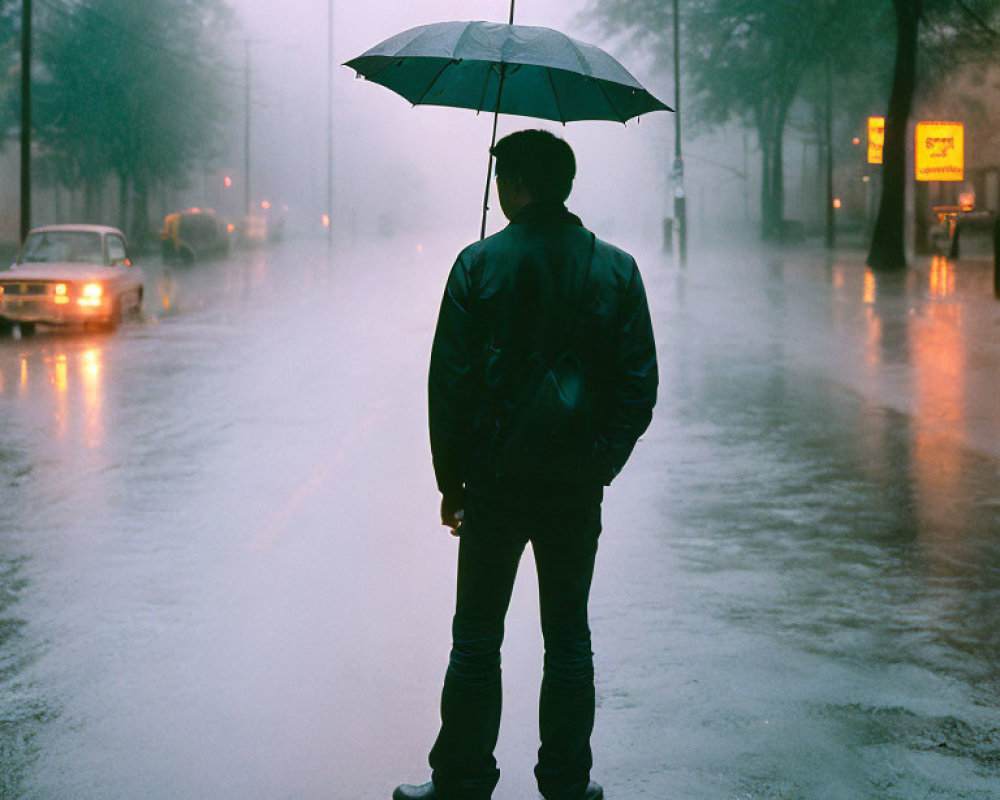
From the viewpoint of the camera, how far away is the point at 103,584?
7199 mm

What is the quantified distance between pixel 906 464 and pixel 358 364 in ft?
26.6

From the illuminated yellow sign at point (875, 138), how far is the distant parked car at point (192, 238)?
80.4ft

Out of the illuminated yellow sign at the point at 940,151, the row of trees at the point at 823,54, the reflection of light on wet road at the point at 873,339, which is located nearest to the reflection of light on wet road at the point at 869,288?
the row of trees at the point at 823,54

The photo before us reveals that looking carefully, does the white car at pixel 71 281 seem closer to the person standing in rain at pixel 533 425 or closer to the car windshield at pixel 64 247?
the car windshield at pixel 64 247

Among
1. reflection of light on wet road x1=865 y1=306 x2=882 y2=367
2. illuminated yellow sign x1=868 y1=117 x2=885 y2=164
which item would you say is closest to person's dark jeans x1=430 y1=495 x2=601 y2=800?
reflection of light on wet road x1=865 y1=306 x2=882 y2=367

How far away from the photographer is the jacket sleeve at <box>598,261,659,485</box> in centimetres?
417

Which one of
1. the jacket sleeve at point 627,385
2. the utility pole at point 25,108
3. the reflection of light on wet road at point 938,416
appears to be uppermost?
the utility pole at point 25,108

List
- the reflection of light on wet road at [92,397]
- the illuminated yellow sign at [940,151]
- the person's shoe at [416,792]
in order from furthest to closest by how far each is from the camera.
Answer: the illuminated yellow sign at [940,151], the reflection of light on wet road at [92,397], the person's shoe at [416,792]

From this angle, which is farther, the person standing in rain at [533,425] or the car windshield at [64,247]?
the car windshield at [64,247]

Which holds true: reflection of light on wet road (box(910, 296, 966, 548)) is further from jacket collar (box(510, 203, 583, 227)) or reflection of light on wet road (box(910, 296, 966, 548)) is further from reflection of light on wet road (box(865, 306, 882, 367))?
jacket collar (box(510, 203, 583, 227))

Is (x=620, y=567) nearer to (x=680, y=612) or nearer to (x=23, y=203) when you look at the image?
(x=680, y=612)

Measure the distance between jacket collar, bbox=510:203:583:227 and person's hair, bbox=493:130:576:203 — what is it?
0.02m

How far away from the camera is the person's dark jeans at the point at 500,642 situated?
13.7 feet

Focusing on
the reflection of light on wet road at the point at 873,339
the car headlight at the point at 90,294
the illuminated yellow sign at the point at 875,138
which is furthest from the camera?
the illuminated yellow sign at the point at 875,138
